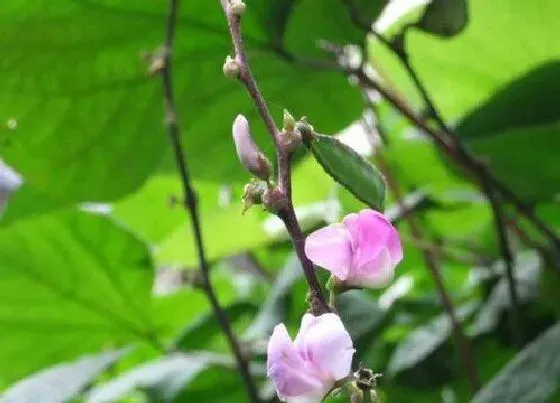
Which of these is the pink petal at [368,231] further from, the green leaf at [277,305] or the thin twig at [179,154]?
the green leaf at [277,305]

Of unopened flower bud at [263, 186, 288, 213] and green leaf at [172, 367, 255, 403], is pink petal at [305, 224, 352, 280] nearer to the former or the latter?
unopened flower bud at [263, 186, 288, 213]

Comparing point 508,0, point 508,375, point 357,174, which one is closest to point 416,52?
point 508,0

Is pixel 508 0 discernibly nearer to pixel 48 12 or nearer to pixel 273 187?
pixel 48 12

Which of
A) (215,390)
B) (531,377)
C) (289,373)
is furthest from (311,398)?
(215,390)

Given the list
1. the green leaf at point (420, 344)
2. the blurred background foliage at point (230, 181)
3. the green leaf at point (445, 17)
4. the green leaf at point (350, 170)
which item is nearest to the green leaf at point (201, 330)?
the blurred background foliage at point (230, 181)

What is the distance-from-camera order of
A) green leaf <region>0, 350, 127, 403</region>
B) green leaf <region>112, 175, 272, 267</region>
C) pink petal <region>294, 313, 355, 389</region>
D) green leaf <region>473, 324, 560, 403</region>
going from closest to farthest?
1. pink petal <region>294, 313, 355, 389</region>
2. green leaf <region>473, 324, 560, 403</region>
3. green leaf <region>0, 350, 127, 403</region>
4. green leaf <region>112, 175, 272, 267</region>

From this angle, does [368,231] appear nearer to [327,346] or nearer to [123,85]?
[327,346]

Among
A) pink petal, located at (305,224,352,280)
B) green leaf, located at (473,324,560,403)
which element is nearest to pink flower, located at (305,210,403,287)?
pink petal, located at (305,224,352,280)
